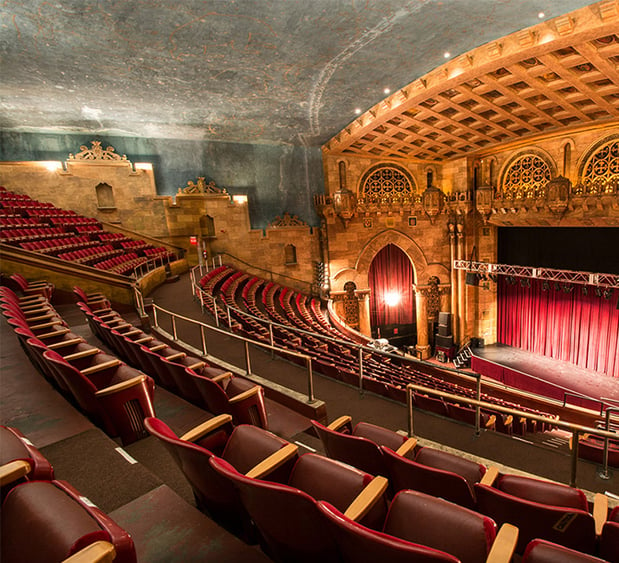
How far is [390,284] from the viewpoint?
17.0 metres

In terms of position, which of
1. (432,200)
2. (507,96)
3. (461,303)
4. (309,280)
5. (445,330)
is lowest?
(445,330)

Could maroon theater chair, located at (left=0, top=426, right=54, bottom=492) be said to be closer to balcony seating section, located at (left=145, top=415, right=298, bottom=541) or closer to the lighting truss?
balcony seating section, located at (left=145, top=415, right=298, bottom=541)

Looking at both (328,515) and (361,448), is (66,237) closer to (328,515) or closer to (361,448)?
(361,448)

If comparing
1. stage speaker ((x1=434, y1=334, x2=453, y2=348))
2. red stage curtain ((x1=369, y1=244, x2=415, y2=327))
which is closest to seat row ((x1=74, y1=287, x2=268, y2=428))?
red stage curtain ((x1=369, y1=244, x2=415, y2=327))

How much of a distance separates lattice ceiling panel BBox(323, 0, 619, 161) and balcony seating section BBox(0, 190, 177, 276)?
8.49 meters

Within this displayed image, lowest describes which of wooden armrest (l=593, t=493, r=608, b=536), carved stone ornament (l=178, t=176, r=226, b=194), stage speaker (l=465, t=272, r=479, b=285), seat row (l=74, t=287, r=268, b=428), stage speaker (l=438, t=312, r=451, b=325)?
stage speaker (l=438, t=312, r=451, b=325)

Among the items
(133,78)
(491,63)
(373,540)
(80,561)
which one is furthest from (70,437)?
(491,63)

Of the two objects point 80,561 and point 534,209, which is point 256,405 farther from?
point 534,209

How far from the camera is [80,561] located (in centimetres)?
93

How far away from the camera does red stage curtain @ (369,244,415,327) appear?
1680cm

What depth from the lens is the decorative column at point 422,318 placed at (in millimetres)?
16375

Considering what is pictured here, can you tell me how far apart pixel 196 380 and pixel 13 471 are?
1.69 metres

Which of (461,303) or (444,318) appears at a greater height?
(461,303)

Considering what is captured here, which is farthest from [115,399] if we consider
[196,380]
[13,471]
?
[13,471]
